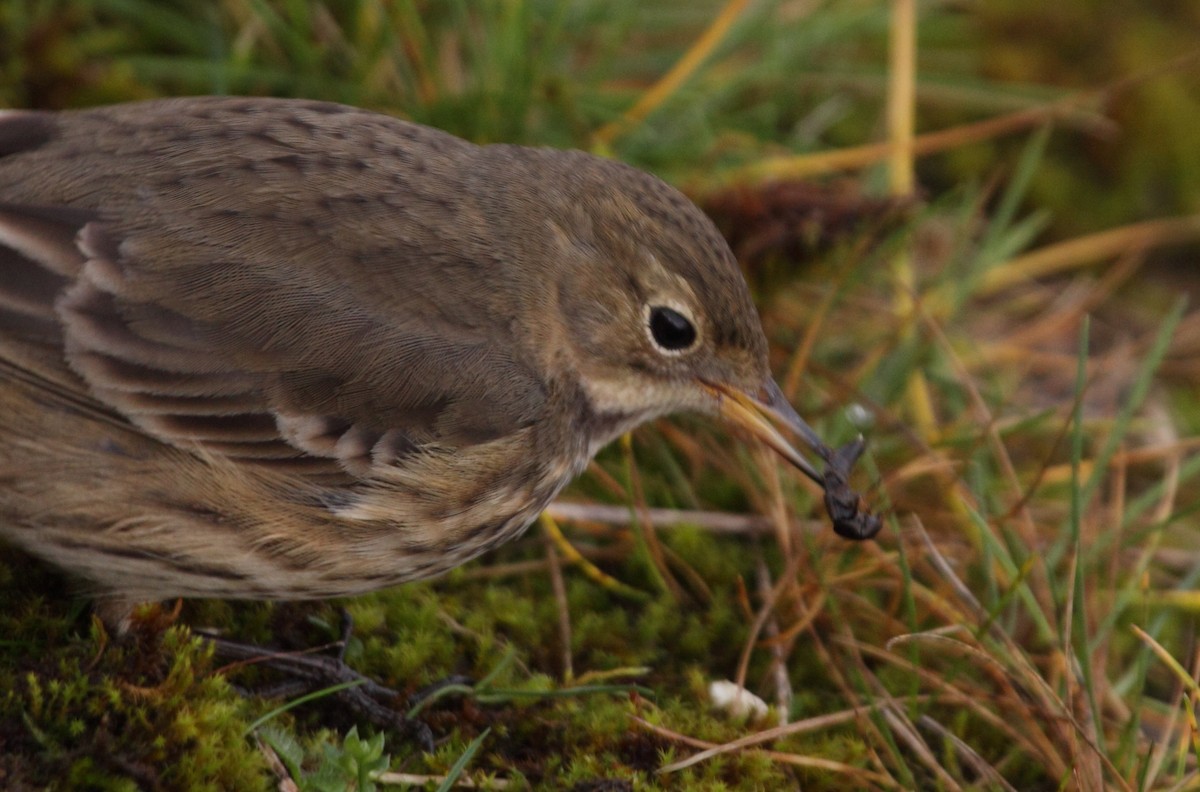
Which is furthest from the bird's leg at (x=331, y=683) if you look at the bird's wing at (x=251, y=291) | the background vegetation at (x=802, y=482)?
the bird's wing at (x=251, y=291)

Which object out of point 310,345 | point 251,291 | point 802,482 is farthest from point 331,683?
point 802,482

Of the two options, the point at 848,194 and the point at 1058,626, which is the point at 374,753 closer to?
the point at 1058,626

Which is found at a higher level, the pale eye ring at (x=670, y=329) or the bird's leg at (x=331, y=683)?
the pale eye ring at (x=670, y=329)

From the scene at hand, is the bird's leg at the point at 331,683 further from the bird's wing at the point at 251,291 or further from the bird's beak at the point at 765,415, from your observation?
the bird's beak at the point at 765,415

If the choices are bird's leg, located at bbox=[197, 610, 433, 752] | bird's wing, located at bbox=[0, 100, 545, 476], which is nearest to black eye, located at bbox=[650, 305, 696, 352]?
bird's wing, located at bbox=[0, 100, 545, 476]

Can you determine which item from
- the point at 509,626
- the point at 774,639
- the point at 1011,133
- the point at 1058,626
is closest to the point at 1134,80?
the point at 1011,133

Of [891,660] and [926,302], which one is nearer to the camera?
[891,660]

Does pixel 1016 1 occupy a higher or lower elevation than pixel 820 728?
higher
